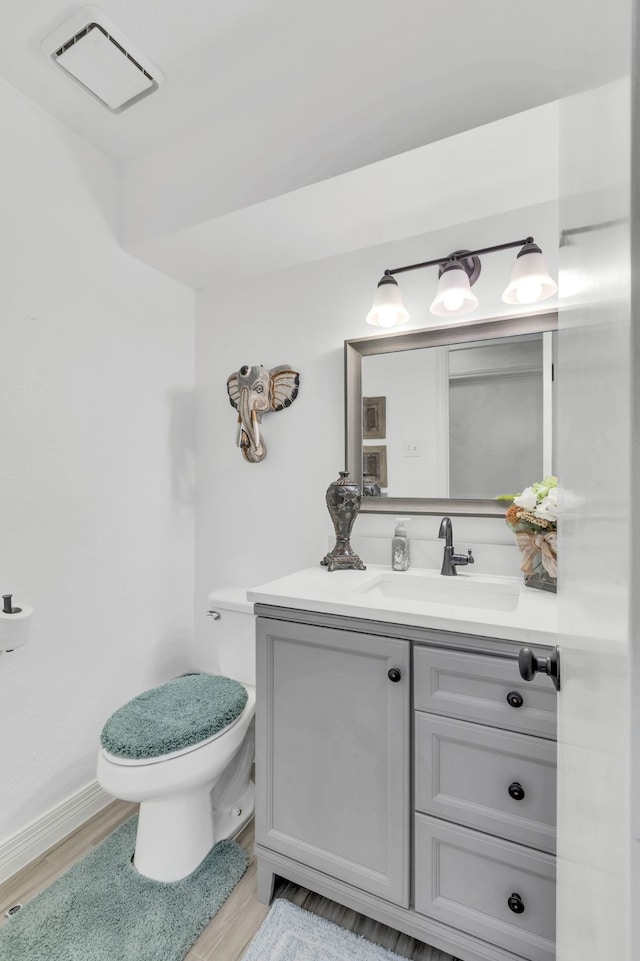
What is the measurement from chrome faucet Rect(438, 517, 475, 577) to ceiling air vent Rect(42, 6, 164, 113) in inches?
67.0

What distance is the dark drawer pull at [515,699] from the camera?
100 centimetres

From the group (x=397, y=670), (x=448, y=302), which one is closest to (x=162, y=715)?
(x=397, y=670)

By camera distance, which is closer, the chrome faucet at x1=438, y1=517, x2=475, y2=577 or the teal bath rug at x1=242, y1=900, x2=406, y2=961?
the teal bath rug at x1=242, y1=900, x2=406, y2=961

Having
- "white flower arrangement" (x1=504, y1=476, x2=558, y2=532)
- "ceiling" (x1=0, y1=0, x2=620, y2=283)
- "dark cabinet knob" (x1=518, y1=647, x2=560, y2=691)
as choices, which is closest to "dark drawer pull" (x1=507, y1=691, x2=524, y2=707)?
"dark cabinet knob" (x1=518, y1=647, x2=560, y2=691)

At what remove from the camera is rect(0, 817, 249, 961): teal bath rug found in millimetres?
1163

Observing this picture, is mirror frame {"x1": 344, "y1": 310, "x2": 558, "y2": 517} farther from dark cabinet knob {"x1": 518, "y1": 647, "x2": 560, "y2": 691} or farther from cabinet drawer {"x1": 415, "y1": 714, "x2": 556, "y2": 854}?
dark cabinet knob {"x1": 518, "y1": 647, "x2": 560, "y2": 691}

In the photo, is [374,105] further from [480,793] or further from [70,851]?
[70,851]

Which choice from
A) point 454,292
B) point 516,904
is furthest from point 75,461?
point 516,904

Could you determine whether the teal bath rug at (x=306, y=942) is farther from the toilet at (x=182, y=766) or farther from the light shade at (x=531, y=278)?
the light shade at (x=531, y=278)

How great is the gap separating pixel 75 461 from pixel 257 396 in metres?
0.73

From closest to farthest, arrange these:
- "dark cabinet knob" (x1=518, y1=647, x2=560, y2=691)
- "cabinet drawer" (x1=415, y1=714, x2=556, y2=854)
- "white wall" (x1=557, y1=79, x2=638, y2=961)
Result: "white wall" (x1=557, y1=79, x2=638, y2=961), "dark cabinet knob" (x1=518, y1=647, x2=560, y2=691), "cabinet drawer" (x1=415, y1=714, x2=556, y2=854)

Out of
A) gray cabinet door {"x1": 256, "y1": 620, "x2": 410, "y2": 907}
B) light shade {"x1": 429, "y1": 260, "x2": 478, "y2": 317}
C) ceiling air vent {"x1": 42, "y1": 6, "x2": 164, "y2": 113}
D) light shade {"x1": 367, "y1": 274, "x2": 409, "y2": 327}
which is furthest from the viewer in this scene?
light shade {"x1": 367, "y1": 274, "x2": 409, "y2": 327}

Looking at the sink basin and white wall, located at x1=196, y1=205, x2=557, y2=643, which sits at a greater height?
white wall, located at x1=196, y1=205, x2=557, y2=643

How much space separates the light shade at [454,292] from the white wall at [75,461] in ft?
4.00
